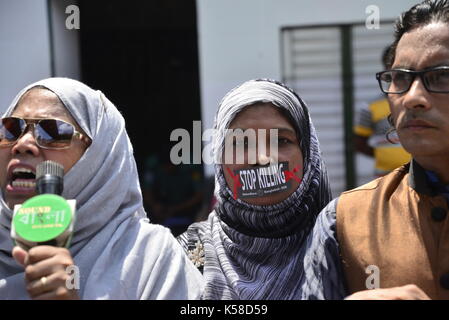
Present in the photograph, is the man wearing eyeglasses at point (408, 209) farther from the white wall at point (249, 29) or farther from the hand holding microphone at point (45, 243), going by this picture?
the white wall at point (249, 29)

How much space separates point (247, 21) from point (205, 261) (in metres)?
3.80

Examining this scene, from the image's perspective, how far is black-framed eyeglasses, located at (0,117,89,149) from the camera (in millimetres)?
2123

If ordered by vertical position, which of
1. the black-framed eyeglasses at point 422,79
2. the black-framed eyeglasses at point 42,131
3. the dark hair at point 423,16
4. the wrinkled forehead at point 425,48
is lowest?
the black-framed eyeglasses at point 42,131

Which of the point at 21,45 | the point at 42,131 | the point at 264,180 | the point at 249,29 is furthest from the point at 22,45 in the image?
the point at 264,180

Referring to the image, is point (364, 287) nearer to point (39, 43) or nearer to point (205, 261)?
point (205, 261)

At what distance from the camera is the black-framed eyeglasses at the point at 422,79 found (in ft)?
5.89

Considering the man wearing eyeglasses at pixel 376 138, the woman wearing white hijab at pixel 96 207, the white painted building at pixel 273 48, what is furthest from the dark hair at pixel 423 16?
the white painted building at pixel 273 48

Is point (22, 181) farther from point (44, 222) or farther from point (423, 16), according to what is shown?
point (423, 16)

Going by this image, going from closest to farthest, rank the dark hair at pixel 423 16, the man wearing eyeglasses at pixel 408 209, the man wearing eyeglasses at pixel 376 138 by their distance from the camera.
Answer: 1. the man wearing eyeglasses at pixel 408 209
2. the dark hair at pixel 423 16
3. the man wearing eyeglasses at pixel 376 138

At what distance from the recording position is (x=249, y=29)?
5918 mm

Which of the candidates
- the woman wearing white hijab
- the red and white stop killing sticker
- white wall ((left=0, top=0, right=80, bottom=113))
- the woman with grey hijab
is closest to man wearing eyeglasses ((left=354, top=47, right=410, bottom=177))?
the woman with grey hijab

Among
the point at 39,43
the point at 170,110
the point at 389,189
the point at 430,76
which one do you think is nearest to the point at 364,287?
the point at 389,189

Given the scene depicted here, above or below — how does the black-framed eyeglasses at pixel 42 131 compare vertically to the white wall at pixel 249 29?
below

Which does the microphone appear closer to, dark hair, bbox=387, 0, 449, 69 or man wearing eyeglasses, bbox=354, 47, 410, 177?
dark hair, bbox=387, 0, 449, 69
